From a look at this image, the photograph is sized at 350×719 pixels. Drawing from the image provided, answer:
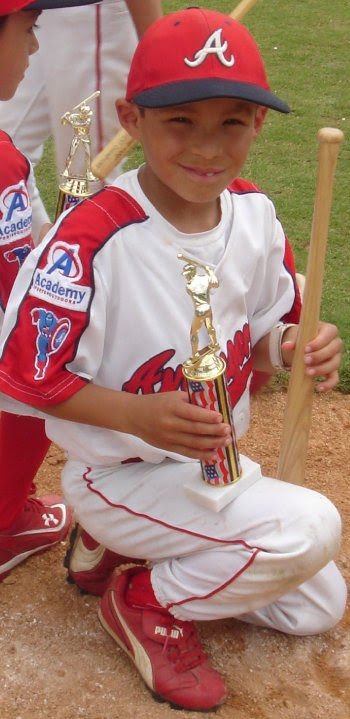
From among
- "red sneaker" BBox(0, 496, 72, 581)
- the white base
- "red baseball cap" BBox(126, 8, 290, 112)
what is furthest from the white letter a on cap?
"red sneaker" BBox(0, 496, 72, 581)

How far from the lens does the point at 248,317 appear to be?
2.21 meters

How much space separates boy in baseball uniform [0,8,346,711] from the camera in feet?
5.94

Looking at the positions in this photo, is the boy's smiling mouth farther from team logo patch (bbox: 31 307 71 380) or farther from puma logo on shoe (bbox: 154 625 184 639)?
puma logo on shoe (bbox: 154 625 184 639)

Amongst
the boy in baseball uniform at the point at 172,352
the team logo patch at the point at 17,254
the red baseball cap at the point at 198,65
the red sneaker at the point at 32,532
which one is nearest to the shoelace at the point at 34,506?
the red sneaker at the point at 32,532

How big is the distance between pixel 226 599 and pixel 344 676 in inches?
15.2

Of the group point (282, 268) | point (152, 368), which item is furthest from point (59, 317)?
point (282, 268)

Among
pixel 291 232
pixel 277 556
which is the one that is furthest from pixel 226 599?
pixel 291 232

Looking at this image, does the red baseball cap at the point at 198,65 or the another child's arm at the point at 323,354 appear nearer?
the red baseball cap at the point at 198,65

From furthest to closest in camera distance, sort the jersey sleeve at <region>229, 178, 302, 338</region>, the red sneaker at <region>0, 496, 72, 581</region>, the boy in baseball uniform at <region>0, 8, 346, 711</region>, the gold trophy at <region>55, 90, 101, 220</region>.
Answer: the red sneaker at <region>0, 496, 72, 581</region> → the gold trophy at <region>55, 90, 101, 220</region> → the jersey sleeve at <region>229, 178, 302, 338</region> → the boy in baseball uniform at <region>0, 8, 346, 711</region>

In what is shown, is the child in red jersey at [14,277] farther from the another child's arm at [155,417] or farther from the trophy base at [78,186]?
the another child's arm at [155,417]

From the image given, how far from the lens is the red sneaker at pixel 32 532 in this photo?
2.47 m

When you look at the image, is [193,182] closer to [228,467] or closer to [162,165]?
[162,165]

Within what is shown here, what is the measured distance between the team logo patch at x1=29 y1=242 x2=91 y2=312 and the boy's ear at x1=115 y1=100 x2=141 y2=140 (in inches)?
10.7

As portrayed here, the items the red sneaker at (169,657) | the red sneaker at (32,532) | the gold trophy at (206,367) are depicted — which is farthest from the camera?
the red sneaker at (32,532)
